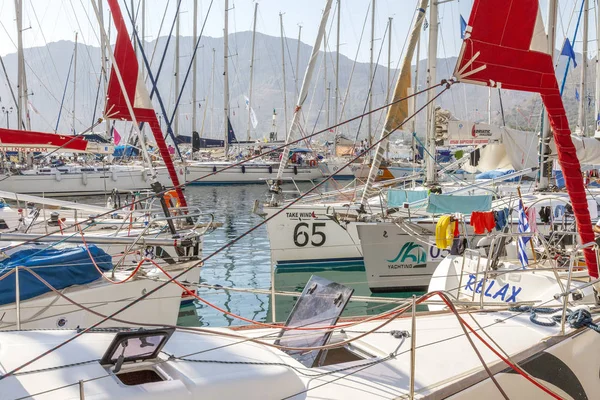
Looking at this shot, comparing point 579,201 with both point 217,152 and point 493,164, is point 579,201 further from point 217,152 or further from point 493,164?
point 217,152

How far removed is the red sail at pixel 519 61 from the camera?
17.8 ft

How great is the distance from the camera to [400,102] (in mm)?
12000

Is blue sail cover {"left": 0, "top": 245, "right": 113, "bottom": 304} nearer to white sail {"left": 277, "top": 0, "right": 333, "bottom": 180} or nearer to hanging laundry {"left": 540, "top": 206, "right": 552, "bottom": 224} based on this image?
white sail {"left": 277, "top": 0, "right": 333, "bottom": 180}

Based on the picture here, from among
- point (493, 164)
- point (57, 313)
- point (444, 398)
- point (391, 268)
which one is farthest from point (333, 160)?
point (444, 398)

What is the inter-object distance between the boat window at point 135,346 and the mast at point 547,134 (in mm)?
5410

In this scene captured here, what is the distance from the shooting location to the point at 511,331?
4.79m

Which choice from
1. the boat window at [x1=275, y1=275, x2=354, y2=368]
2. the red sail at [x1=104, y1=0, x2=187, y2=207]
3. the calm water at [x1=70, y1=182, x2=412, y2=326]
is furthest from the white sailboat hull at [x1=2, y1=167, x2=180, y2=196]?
the boat window at [x1=275, y1=275, x2=354, y2=368]

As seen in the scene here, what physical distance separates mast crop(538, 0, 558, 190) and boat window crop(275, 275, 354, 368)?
3.89 m

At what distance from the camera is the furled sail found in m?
11.6

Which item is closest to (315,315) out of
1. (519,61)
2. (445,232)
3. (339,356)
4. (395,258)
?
(339,356)

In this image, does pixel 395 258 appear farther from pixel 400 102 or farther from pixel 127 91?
pixel 127 91

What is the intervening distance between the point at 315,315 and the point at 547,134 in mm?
7250

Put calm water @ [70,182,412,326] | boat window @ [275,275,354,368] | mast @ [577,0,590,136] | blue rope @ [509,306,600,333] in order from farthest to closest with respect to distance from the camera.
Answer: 1. mast @ [577,0,590,136]
2. calm water @ [70,182,412,326]
3. blue rope @ [509,306,600,333]
4. boat window @ [275,275,354,368]

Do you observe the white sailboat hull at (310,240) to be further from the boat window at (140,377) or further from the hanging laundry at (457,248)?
the boat window at (140,377)
